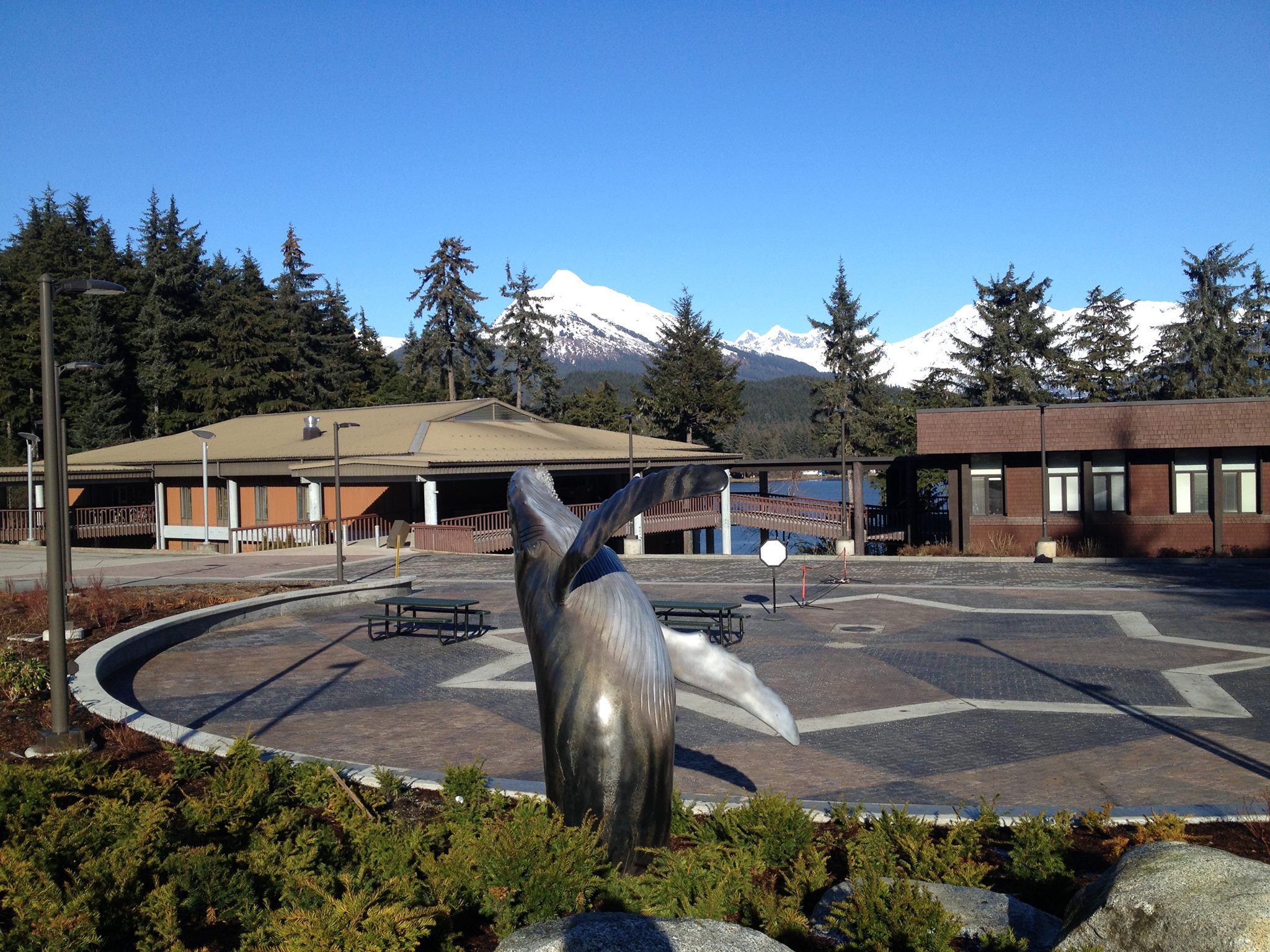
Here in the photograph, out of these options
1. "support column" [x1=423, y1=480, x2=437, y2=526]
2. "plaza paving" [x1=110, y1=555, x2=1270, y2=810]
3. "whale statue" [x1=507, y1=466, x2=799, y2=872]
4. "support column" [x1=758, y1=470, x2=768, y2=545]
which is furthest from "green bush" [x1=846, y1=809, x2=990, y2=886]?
"support column" [x1=758, y1=470, x2=768, y2=545]

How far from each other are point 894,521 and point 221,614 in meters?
28.9

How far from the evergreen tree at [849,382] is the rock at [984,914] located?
6017cm

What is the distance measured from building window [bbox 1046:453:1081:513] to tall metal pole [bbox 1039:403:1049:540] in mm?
224

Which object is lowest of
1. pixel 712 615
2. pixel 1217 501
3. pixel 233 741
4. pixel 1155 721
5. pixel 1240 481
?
pixel 1155 721

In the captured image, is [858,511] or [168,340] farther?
[168,340]

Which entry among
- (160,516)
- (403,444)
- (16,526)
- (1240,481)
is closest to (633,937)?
(403,444)

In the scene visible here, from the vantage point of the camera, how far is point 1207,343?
57.2 meters

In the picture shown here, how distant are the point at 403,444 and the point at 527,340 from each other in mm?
39811

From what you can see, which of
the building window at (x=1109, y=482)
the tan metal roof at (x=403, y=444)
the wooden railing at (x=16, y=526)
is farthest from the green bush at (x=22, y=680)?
the wooden railing at (x=16, y=526)

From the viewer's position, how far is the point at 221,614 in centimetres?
1734

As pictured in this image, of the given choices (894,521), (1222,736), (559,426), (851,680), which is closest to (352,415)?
(559,426)

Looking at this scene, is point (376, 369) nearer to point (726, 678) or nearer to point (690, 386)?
point (690, 386)

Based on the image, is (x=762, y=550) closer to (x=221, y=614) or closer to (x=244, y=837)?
(x=221, y=614)

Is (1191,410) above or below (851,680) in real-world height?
above
